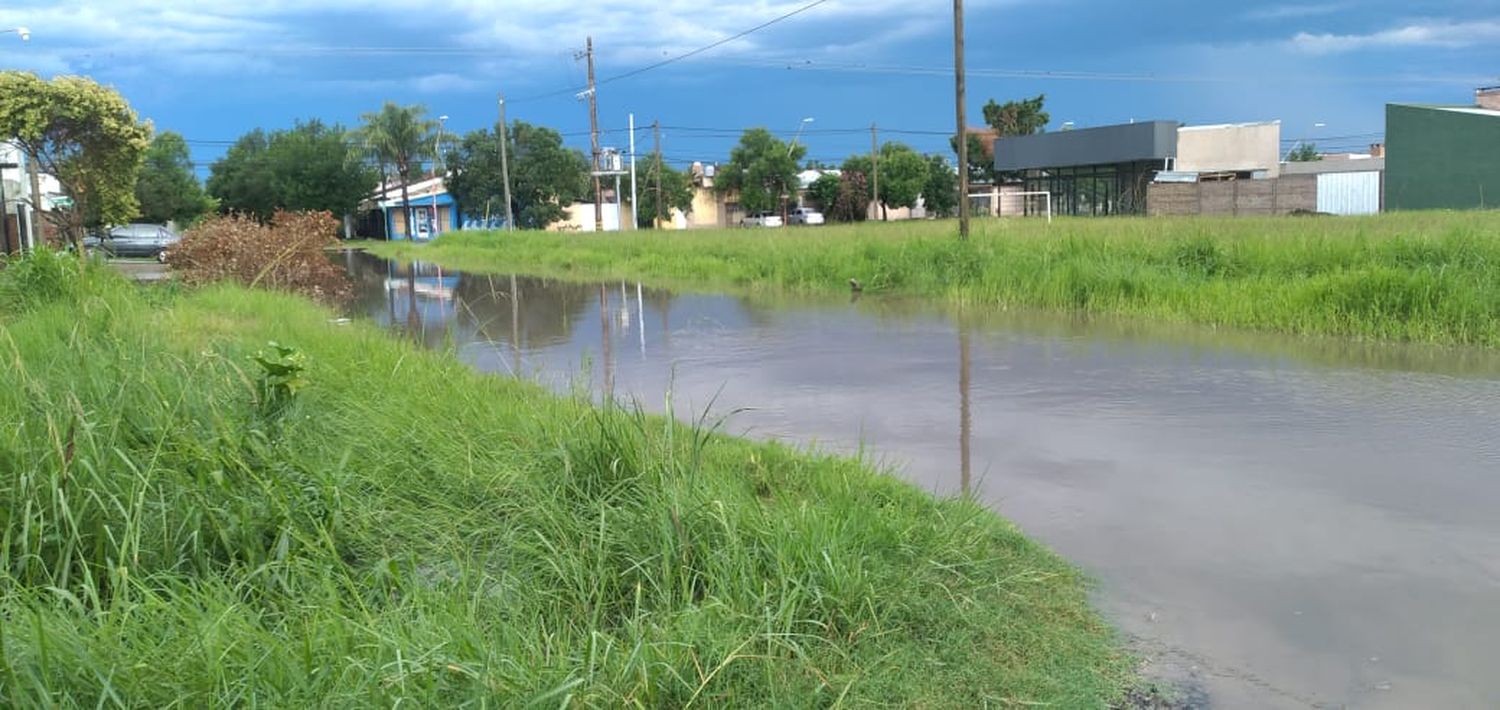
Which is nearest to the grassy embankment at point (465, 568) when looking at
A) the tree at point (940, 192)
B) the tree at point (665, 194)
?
the tree at point (940, 192)

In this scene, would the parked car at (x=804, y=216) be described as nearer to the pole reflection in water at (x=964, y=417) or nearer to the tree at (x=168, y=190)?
the tree at (x=168, y=190)

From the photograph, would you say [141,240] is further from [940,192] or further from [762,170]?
[940,192]

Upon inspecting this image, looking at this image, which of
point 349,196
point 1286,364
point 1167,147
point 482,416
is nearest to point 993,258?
point 1286,364

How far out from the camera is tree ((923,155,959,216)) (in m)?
73.5

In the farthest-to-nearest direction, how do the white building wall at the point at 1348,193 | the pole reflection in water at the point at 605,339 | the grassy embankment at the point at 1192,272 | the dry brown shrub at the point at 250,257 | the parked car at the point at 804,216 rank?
the parked car at the point at 804,216 < the white building wall at the point at 1348,193 < the dry brown shrub at the point at 250,257 < the grassy embankment at the point at 1192,272 < the pole reflection in water at the point at 605,339

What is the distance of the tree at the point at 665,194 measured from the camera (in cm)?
7581

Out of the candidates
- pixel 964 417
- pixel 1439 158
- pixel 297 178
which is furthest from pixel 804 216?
pixel 964 417

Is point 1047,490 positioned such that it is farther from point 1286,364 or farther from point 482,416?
point 1286,364

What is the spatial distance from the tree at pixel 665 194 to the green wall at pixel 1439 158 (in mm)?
45865

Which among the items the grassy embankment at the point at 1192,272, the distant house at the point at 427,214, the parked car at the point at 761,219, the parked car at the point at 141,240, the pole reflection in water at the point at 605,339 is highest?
the distant house at the point at 427,214

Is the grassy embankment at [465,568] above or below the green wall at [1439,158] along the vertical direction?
below

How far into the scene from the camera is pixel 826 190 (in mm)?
75000

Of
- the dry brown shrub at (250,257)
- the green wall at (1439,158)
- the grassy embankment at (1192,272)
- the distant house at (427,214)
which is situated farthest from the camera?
the distant house at (427,214)

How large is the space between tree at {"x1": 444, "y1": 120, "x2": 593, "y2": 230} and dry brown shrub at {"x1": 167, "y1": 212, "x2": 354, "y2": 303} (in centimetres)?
4671
